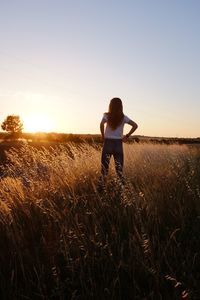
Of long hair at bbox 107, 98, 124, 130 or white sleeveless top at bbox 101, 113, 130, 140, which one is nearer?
long hair at bbox 107, 98, 124, 130

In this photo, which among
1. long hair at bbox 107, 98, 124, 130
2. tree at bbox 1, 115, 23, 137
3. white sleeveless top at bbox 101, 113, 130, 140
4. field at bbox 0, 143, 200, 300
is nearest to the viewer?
field at bbox 0, 143, 200, 300

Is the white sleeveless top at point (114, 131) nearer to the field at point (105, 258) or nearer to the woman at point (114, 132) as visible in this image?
the woman at point (114, 132)

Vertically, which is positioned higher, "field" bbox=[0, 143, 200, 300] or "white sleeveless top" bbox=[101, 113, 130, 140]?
"white sleeveless top" bbox=[101, 113, 130, 140]

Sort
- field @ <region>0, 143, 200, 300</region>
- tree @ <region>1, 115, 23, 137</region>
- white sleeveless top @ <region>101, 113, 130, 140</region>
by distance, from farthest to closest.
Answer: tree @ <region>1, 115, 23, 137</region> → white sleeveless top @ <region>101, 113, 130, 140</region> → field @ <region>0, 143, 200, 300</region>

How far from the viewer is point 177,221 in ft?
15.4

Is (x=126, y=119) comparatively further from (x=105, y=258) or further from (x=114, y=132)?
(x=105, y=258)

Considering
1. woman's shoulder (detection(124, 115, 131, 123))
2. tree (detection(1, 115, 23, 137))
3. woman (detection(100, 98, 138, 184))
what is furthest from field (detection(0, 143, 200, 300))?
tree (detection(1, 115, 23, 137))

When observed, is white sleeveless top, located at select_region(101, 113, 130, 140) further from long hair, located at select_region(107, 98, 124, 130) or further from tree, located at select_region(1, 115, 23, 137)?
tree, located at select_region(1, 115, 23, 137)

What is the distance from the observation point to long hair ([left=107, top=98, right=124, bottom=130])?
7.77 m

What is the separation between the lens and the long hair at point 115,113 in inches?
306

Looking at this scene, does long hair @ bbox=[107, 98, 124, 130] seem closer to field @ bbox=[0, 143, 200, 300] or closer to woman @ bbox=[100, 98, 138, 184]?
woman @ bbox=[100, 98, 138, 184]

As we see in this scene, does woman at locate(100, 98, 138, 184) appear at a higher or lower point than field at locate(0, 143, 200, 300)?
higher

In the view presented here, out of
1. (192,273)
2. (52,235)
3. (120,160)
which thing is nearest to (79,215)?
(52,235)

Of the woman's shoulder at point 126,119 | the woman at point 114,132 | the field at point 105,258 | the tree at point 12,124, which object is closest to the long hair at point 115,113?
the woman at point 114,132
